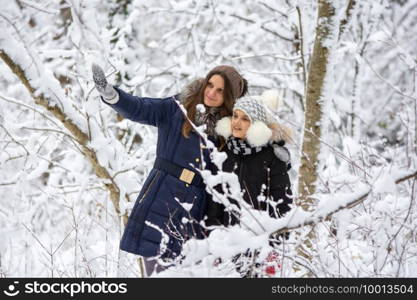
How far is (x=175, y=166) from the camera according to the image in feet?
9.27

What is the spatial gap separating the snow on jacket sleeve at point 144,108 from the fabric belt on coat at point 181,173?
246 mm

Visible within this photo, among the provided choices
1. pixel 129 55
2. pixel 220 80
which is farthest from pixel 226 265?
pixel 129 55

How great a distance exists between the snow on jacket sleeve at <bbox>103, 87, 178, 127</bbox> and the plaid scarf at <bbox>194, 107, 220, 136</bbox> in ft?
0.61

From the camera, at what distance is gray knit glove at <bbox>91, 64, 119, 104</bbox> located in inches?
98.0

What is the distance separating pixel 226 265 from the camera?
209 cm

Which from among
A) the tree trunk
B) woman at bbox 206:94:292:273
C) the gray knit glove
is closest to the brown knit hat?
woman at bbox 206:94:292:273

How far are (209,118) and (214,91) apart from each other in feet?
0.50

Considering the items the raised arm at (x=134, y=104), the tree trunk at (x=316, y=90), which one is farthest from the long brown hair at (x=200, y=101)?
the tree trunk at (x=316, y=90)

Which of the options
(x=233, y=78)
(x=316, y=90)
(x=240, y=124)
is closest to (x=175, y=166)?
(x=240, y=124)

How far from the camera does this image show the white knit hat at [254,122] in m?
2.68

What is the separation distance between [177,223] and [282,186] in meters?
0.61

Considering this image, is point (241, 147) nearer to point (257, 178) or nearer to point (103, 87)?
point (257, 178)

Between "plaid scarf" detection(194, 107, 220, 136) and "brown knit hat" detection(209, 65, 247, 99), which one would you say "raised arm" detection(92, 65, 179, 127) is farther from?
"brown knit hat" detection(209, 65, 247, 99)

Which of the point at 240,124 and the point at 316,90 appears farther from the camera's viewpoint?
the point at 316,90
